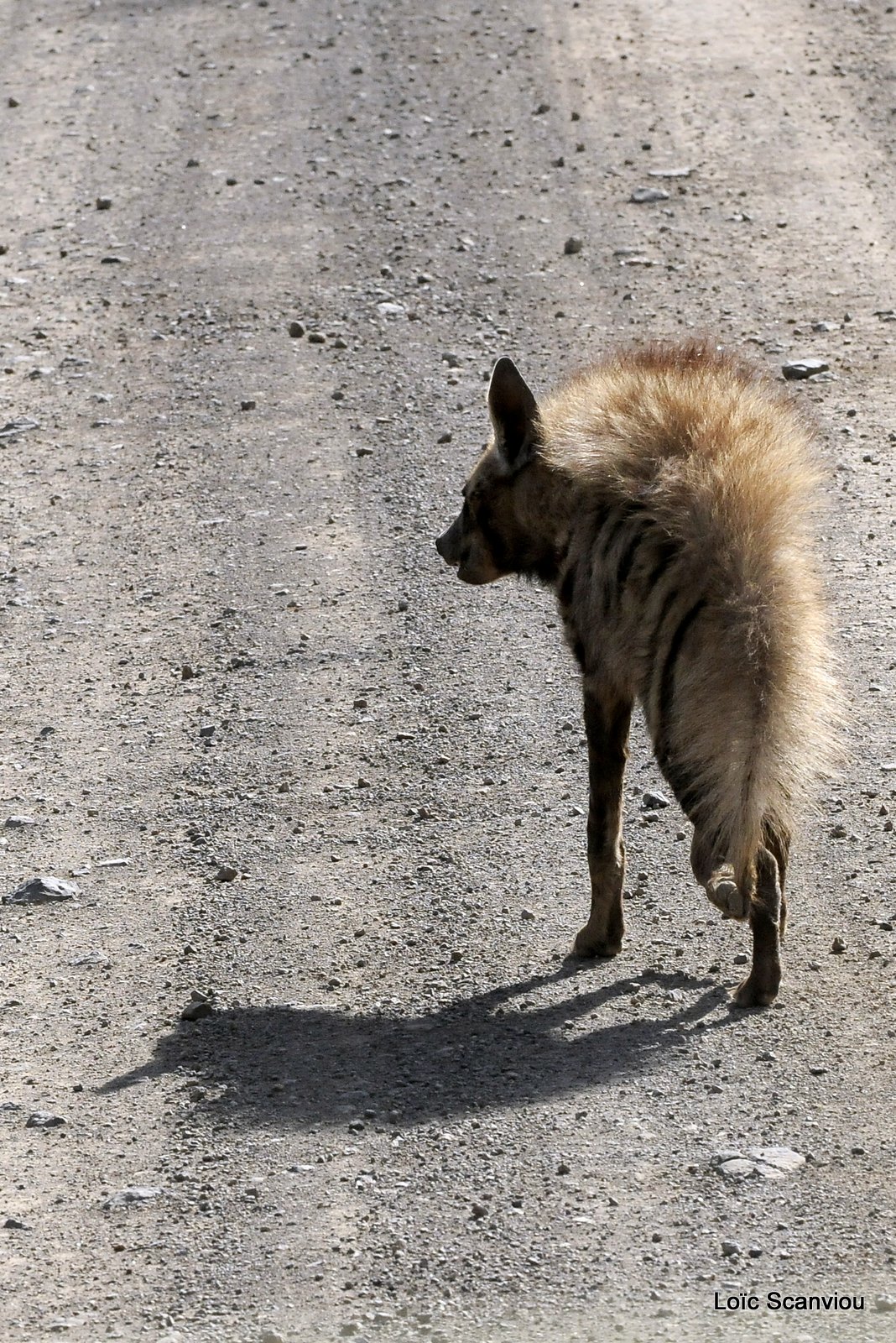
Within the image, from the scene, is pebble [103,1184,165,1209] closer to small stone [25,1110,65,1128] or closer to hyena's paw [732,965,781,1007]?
small stone [25,1110,65,1128]

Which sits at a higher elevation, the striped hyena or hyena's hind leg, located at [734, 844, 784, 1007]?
the striped hyena

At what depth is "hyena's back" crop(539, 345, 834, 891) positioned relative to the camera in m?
4.91

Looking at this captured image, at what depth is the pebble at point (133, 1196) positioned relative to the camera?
4598mm

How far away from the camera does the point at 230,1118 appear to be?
4.92 metres

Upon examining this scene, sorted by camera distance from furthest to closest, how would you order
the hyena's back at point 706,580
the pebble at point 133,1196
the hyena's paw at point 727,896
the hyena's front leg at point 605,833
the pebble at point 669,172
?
1. the pebble at point 669,172
2. the hyena's front leg at point 605,833
3. the hyena's paw at point 727,896
4. the hyena's back at point 706,580
5. the pebble at point 133,1196

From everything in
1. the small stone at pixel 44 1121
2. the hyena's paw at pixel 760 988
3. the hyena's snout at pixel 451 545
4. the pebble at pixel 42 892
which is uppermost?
the hyena's snout at pixel 451 545

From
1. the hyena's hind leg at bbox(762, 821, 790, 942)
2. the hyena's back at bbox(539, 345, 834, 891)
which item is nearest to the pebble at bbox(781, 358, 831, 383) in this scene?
the hyena's back at bbox(539, 345, 834, 891)

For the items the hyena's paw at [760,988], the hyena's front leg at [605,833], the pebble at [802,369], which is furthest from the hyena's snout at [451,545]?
the pebble at [802,369]

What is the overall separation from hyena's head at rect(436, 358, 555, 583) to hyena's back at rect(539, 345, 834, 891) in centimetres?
15

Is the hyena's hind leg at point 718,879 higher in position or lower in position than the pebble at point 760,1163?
higher

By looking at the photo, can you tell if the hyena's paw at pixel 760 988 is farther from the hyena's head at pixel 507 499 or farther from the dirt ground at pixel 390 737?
the hyena's head at pixel 507 499

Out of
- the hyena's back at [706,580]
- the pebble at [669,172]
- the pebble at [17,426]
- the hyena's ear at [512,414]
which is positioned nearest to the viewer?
the hyena's back at [706,580]

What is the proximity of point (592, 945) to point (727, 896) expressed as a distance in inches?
30.1

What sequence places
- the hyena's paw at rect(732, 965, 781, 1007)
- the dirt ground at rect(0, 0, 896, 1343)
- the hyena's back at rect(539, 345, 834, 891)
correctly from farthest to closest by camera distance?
1. the hyena's paw at rect(732, 965, 781, 1007)
2. the hyena's back at rect(539, 345, 834, 891)
3. the dirt ground at rect(0, 0, 896, 1343)
